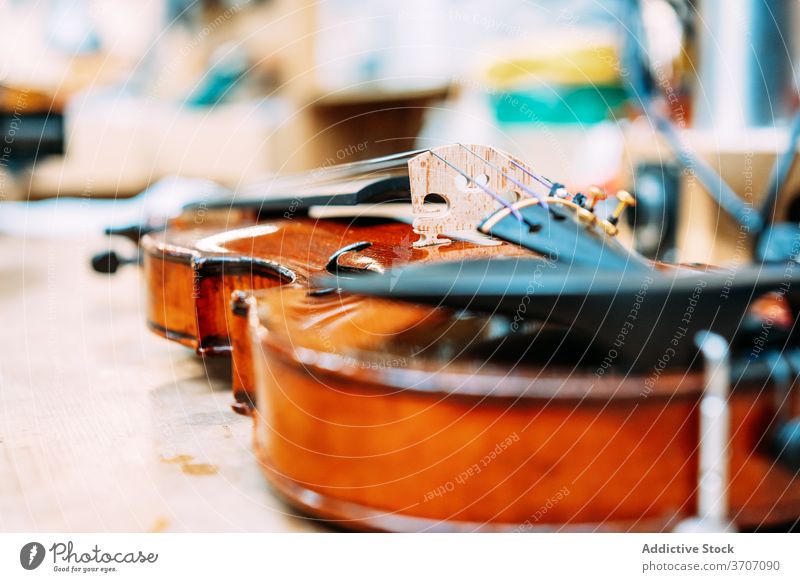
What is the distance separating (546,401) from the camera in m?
0.39

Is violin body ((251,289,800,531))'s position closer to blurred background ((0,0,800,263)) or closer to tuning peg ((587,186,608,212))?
tuning peg ((587,186,608,212))

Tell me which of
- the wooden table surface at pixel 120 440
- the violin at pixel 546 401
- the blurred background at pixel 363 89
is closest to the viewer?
the violin at pixel 546 401

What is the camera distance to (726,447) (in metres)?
0.40

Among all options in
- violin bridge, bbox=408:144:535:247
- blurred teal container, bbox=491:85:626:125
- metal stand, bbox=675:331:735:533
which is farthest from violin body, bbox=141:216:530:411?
blurred teal container, bbox=491:85:626:125

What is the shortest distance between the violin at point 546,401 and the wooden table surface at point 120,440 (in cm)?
4

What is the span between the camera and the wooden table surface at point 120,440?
0.49 metres

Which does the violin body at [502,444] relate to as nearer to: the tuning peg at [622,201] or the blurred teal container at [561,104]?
the tuning peg at [622,201]

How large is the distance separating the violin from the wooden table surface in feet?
0.15

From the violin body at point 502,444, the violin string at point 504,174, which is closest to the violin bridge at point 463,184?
the violin string at point 504,174

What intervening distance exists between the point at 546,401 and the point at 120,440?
35cm

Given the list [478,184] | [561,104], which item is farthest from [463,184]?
[561,104]

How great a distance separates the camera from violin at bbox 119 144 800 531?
0.39 m

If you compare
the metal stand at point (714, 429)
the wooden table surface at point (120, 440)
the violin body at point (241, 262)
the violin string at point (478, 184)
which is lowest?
the wooden table surface at point (120, 440)
